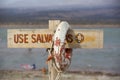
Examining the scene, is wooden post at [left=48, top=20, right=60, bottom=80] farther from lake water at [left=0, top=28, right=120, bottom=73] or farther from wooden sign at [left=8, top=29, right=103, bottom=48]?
lake water at [left=0, top=28, right=120, bottom=73]

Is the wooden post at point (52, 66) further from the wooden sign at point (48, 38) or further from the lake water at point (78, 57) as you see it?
the lake water at point (78, 57)

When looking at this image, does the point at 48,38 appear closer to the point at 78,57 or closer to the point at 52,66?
the point at 52,66

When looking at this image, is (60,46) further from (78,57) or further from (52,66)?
(78,57)

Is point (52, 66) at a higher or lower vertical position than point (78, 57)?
higher

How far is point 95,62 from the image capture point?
534 centimetres

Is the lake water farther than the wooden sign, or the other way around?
the lake water

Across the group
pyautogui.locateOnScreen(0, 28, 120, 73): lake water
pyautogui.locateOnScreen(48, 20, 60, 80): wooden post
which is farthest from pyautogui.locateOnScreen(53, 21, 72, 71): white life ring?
pyautogui.locateOnScreen(0, 28, 120, 73): lake water

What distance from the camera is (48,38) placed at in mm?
1190

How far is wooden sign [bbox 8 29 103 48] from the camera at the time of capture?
1.17m

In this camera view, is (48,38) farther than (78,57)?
No

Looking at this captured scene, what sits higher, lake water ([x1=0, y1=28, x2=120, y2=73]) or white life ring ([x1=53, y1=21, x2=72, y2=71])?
white life ring ([x1=53, y1=21, x2=72, y2=71])

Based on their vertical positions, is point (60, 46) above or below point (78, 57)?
above

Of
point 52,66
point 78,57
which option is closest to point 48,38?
point 52,66

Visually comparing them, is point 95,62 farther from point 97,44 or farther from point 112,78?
point 97,44
